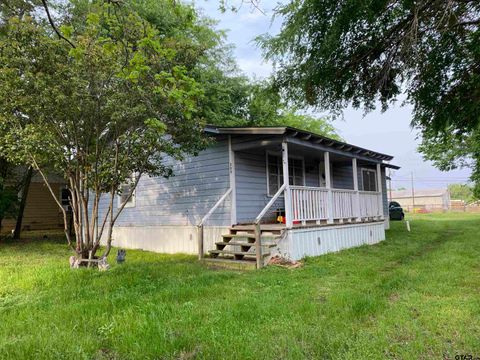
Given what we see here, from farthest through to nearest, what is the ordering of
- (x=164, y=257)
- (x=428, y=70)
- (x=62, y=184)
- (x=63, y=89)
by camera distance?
(x=62, y=184) < (x=164, y=257) < (x=63, y=89) < (x=428, y=70)

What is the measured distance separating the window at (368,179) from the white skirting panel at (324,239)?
188 inches

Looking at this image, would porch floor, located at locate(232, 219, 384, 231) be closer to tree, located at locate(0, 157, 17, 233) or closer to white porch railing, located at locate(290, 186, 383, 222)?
white porch railing, located at locate(290, 186, 383, 222)

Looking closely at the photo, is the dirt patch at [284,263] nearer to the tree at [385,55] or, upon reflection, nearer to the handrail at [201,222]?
the handrail at [201,222]

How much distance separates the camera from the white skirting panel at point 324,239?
888 cm

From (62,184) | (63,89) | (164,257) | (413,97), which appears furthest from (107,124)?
(62,184)

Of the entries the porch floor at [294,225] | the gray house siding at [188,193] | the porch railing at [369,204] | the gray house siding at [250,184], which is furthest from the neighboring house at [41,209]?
the porch railing at [369,204]

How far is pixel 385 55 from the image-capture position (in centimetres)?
643

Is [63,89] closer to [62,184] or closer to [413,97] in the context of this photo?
[413,97]

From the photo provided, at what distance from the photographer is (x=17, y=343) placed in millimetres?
3701

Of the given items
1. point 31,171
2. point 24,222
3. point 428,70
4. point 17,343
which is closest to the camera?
point 17,343

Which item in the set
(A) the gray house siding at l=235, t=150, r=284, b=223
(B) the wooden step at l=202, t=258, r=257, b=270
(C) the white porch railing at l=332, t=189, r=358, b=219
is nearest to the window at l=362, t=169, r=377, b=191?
(C) the white porch railing at l=332, t=189, r=358, b=219

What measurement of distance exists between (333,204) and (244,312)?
6.93 meters

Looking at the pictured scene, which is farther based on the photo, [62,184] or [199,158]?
[62,184]

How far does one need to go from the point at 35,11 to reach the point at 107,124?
29.8 feet
